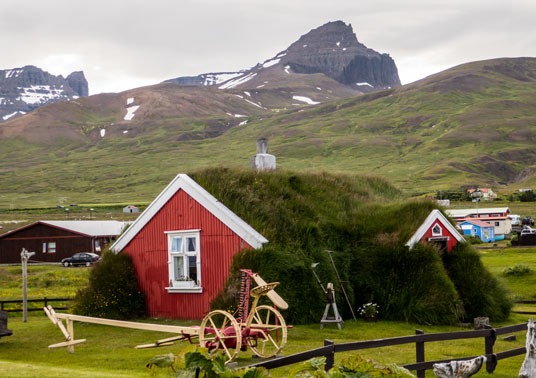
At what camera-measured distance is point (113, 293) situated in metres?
24.2

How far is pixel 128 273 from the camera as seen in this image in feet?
81.1

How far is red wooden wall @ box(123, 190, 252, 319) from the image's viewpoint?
22.1 meters

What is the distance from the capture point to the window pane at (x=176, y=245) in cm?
2342

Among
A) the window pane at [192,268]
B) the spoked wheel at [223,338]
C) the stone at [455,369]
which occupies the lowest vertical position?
the spoked wheel at [223,338]

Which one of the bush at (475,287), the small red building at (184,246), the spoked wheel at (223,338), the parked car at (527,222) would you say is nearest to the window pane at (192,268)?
the small red building at (184,246)

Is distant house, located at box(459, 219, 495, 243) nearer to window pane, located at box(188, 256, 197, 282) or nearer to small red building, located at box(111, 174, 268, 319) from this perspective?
small red building, located at box(111, 174, 268, 319)

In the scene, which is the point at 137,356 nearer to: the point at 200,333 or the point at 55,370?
the point at 55,370

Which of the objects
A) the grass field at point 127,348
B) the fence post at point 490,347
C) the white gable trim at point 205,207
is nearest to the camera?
the fence post at point 490,347

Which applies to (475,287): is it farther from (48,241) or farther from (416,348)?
(48,241)

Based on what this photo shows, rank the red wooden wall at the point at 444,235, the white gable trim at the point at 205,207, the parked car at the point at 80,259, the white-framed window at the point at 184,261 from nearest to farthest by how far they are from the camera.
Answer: the white gable trim at the point at 205,207
the white-framed window at the point at 184,261
the red wooden wall at the point at 444,235
the parked car at the point at 80,259

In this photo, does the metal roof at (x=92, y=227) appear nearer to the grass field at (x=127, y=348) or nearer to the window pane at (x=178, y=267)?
the grass field at (x=127, y=348)

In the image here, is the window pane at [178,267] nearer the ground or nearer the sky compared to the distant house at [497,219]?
nearer the ground

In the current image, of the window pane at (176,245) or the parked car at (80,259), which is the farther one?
the parked car at (80,259)

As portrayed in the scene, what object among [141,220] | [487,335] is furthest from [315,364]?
[141,220]
